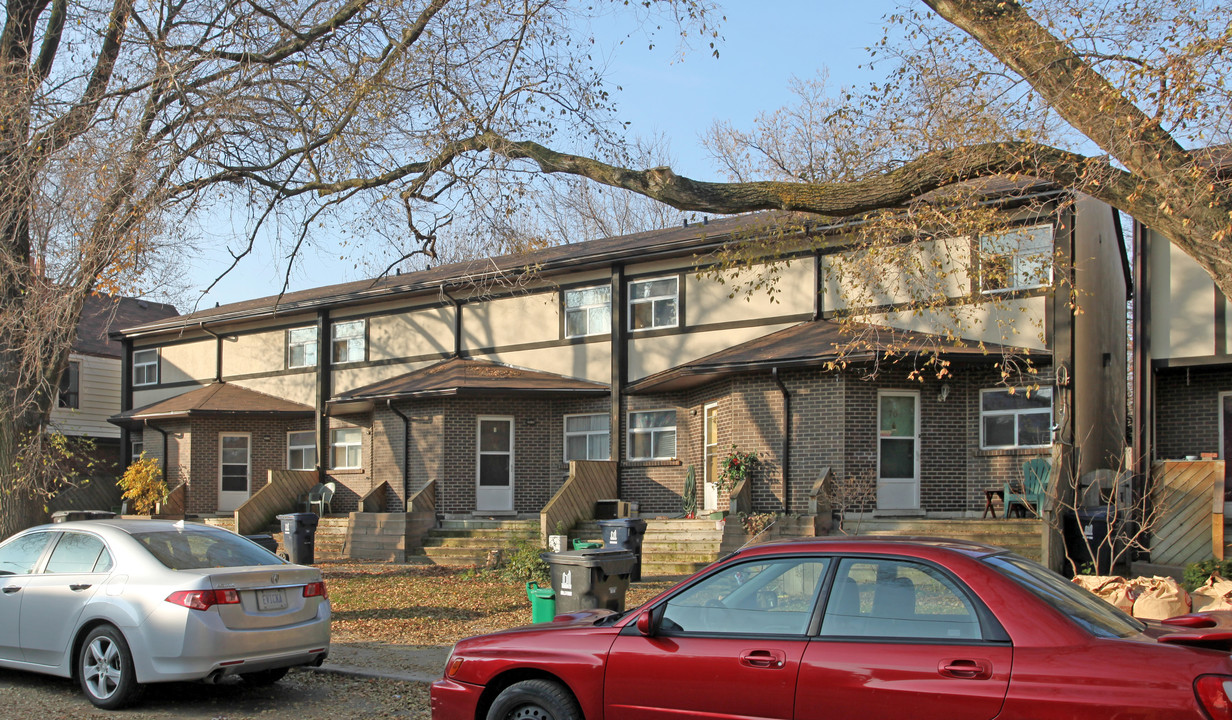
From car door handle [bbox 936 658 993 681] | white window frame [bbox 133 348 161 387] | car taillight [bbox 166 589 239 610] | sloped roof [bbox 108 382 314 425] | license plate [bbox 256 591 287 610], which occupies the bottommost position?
license plate [bbox 256 591 287 610]

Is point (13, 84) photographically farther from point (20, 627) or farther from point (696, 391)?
point (696, 391)

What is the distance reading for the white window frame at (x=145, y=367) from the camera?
97.7 feet

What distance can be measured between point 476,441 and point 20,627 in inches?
541

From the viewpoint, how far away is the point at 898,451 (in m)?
17.4

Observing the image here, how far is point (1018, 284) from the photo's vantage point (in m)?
16.3

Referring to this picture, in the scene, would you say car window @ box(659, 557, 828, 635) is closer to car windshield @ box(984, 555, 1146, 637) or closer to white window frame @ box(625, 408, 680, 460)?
car windshield @ box(984, 555, 1146, 637)

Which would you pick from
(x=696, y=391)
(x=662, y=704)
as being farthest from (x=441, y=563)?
(x=662, y=704)

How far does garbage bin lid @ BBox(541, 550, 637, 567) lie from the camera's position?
374 inches

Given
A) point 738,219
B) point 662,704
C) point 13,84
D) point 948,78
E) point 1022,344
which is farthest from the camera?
point 738,219

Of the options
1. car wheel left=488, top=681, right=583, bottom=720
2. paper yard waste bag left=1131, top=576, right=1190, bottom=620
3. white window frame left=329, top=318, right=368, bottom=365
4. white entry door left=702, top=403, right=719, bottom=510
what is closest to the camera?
car wheel left=488, top=681, right=583, bottom=720

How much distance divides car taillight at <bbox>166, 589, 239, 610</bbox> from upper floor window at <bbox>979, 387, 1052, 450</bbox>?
12.9 m

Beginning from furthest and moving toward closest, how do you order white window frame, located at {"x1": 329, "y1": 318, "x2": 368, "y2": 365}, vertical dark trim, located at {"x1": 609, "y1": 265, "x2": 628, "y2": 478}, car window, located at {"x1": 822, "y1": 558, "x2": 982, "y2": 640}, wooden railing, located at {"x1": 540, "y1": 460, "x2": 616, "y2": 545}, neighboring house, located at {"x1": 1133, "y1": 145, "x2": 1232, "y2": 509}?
1. white window frame, located at {"x1": 329, "y1": 318, "x2": 368, "y2": 365}
2. vertical dark trim, located at {"x1": 609, "y1": 265, "x2": 628, "y2": 478}
3. wooden railing, located at {"x1": 540, "y1": 460, "x2": 616, "y2": 545}
4. neighboring house, located at {"x1": 1133, "y1": 145, "x2": 1232, "y2": 509}
5. car window, located at {"x1": 822, "y1": 558, "x2": 982, "y2": 640}

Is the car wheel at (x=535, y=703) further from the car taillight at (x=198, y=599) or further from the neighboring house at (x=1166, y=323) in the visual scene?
the neighboring house at (x=1166, y=323)

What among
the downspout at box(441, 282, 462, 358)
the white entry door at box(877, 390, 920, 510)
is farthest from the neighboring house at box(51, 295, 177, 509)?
the white entry door at box(877, 390, 920, 510)
